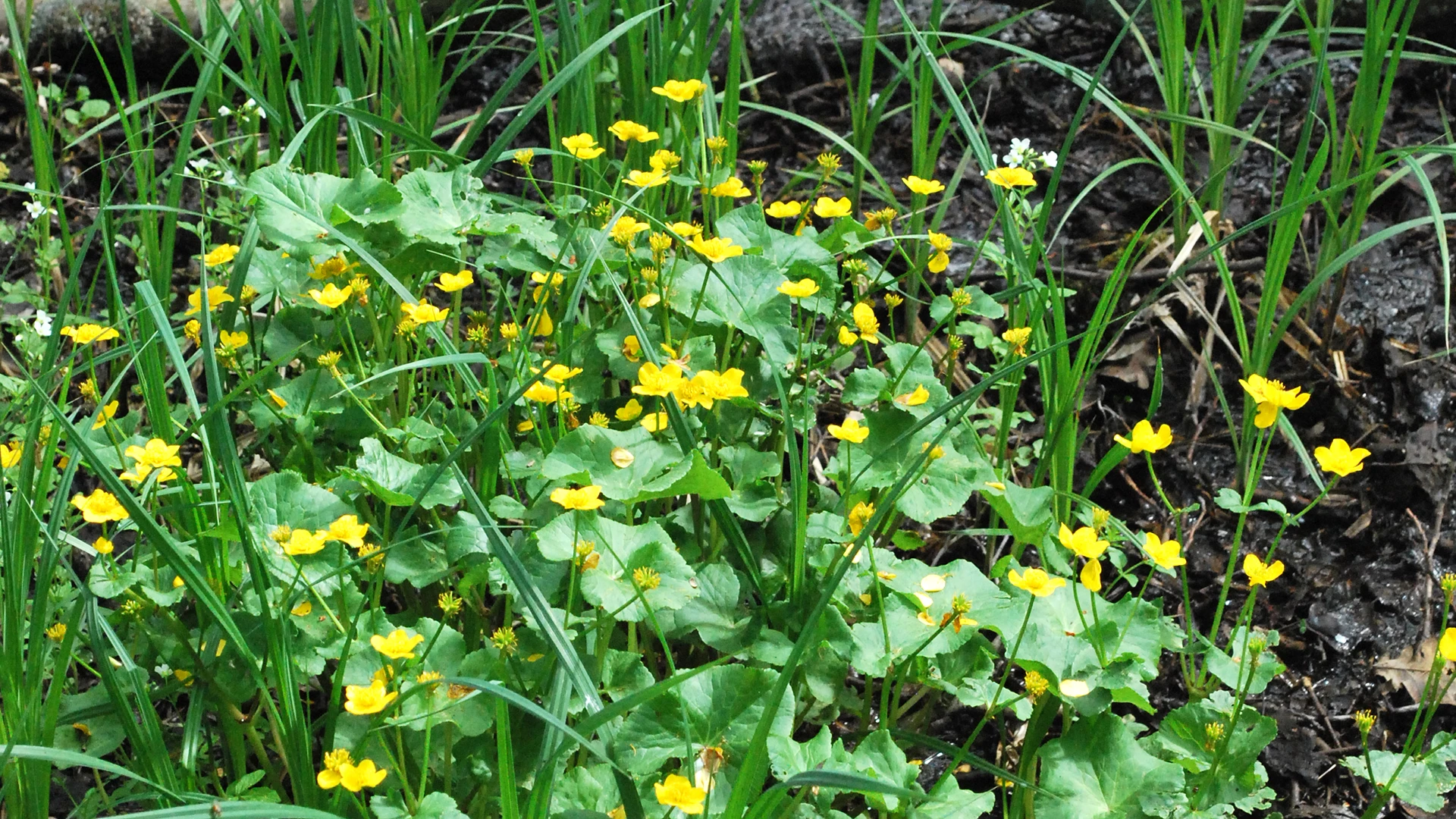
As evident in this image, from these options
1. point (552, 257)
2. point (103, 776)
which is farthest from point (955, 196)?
point (103, 776)

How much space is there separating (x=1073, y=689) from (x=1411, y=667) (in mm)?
724

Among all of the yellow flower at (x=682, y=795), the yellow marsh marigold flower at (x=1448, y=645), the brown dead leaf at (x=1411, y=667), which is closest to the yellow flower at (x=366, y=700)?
the yellow flower at (x=682, y=795)

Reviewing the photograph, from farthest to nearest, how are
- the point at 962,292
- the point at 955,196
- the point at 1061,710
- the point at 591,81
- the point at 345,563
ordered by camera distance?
the point at 955,196 → the point at 591,81 → the point at 962,292 → the point at 1061,710 → the point at 345,563

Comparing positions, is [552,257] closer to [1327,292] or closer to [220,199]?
[220,199]

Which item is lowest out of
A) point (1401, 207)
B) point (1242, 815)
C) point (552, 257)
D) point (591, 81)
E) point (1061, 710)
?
point (1242, 815)

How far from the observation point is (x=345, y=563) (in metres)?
1.32

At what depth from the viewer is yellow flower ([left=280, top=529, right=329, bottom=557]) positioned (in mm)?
1240

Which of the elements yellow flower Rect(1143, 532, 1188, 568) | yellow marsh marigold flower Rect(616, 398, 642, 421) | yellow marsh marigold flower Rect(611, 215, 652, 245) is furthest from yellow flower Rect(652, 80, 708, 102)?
yellow flower Rect(1143, 532, 1188, 568)

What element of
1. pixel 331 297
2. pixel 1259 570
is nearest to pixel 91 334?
pixel 331 297

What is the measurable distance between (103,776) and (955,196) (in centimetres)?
190

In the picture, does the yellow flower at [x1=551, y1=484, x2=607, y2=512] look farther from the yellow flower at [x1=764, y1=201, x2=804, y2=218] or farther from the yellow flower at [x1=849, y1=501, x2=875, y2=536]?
the yellow flower at [x1=764, y1=201, x2=804, y2=218]

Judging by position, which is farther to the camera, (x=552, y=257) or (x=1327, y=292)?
(x=1327, y=292)

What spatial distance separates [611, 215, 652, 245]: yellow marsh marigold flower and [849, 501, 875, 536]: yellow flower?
0.51m

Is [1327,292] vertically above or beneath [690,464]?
beneath
